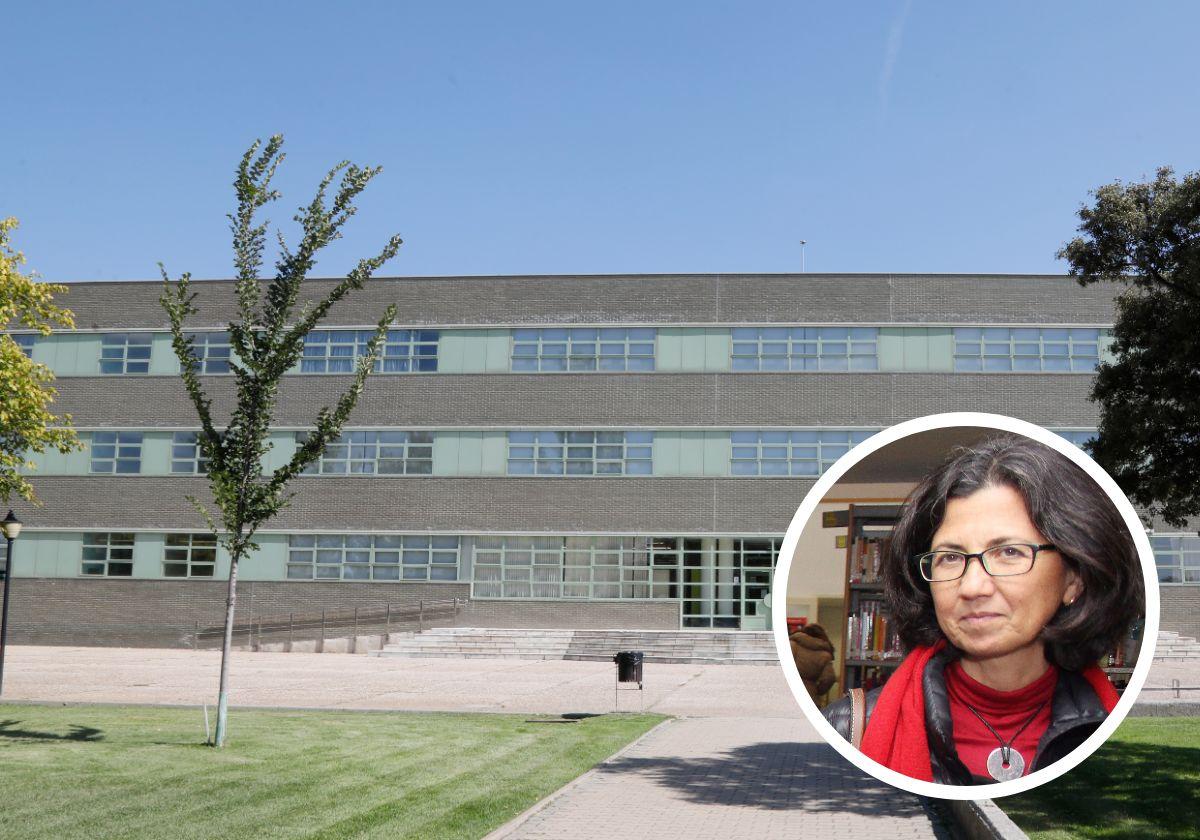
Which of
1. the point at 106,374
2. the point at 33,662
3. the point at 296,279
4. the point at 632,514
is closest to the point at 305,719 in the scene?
the point at 296,279

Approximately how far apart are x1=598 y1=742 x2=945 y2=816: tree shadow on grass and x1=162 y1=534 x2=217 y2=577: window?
32.5 m

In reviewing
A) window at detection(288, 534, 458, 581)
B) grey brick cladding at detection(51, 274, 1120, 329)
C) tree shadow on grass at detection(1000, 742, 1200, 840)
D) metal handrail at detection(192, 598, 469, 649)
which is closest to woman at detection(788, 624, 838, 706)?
tree shadow on grass at detection(1000, 742, 1200, 840)

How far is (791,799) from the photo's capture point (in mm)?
12688

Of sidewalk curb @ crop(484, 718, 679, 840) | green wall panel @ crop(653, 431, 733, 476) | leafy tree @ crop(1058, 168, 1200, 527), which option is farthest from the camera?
green wall panel @ crop(653, 431, 733, 476)

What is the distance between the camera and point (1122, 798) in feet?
39.8

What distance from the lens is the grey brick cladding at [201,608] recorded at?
143ft

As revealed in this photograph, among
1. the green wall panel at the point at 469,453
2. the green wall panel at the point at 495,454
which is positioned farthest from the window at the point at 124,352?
the green wall panel at the point at 495,454

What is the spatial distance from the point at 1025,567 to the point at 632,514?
140 ft

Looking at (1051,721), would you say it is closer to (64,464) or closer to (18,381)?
(18,381)

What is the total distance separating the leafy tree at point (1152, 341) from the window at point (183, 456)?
3578cm

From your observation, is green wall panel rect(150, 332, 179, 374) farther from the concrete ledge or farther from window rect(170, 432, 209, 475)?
the concrete ledge

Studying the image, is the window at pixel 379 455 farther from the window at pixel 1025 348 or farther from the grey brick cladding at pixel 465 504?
the window at pixel 1025 348

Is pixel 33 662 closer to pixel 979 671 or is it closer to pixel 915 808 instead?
pixel 915 808

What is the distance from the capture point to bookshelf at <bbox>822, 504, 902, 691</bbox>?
1326mm
